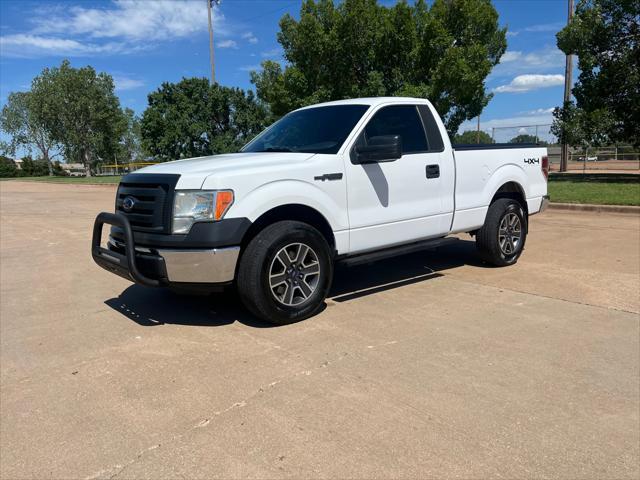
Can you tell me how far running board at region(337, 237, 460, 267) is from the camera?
16.4ft

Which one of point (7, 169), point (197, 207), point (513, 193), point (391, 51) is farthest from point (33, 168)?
point (197, 207)

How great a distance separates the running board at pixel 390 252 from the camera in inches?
197

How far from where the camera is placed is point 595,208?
1148 cm

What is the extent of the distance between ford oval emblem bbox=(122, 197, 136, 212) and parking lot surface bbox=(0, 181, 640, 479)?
1078 millimetres

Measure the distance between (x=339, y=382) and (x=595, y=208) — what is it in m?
10.2

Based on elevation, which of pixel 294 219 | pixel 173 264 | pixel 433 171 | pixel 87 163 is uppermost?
pixel 87 163

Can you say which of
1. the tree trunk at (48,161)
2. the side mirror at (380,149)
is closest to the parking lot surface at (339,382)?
the side mirror at (380,149)

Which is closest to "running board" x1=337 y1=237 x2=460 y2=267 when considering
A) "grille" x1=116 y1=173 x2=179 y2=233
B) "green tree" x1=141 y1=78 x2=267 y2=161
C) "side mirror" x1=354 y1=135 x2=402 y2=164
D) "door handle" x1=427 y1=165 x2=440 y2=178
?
"door handle" x1=427 y1=165 x2=440 y2=178

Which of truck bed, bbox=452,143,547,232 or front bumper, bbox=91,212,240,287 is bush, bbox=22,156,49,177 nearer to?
truck bed, bbox=452,143,547,232

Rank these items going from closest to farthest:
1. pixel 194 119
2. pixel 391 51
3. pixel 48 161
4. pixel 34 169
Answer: pixel 391 51 < pixel 194 119 < pixel 34 169 < pixel 48 161

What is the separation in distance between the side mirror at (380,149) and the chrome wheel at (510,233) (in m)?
2.37

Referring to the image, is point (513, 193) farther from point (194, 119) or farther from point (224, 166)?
point (194, 119)

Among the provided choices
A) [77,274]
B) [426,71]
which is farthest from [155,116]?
[77,274]

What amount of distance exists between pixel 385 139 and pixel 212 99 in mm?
37864
